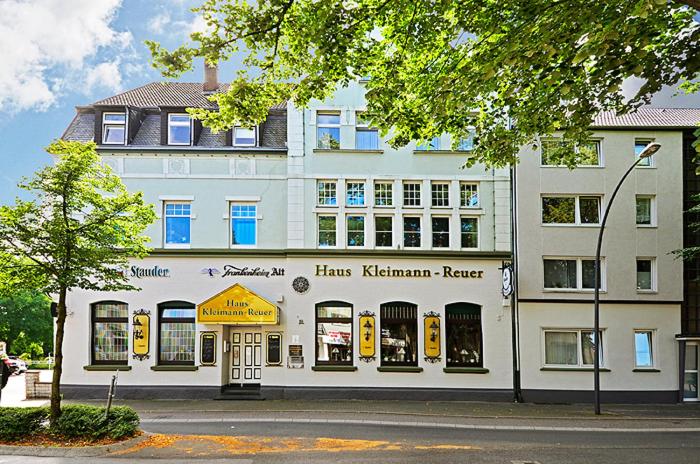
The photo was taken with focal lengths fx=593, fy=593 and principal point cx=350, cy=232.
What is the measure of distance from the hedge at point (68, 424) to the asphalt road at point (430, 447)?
36.0 inches

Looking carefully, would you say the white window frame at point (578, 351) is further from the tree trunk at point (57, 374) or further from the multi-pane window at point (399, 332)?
the tree trunk at point (57, 374)

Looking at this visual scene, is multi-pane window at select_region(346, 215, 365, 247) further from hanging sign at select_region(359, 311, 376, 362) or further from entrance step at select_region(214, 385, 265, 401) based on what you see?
entrance step at select_region(214, 385, 265, 401)

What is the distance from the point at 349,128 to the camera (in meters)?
22.7

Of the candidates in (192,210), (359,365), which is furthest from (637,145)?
(192,210)

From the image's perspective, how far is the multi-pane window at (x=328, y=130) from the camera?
22.7 metres

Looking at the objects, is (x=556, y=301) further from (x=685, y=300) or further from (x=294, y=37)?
(x=294, y=37)

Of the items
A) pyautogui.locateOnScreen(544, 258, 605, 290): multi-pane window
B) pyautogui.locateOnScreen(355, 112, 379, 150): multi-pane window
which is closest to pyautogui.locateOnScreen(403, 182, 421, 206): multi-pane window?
pyautogui.locateOnScreen(355, 112, 379, 150): multi-pane window

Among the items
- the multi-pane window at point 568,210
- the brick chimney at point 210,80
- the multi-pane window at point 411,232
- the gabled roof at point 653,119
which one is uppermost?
the brick chimney at point 210,80

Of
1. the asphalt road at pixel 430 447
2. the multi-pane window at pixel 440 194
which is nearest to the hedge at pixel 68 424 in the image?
the asphalt road at pixel 430 447

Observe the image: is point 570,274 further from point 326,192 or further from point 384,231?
point 326,192

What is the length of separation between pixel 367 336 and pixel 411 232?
4235 mm

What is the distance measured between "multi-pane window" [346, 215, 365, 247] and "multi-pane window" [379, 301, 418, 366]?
2.55 m

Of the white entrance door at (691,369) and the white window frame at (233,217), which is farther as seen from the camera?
the white window frame at (233,217)

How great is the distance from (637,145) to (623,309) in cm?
626
